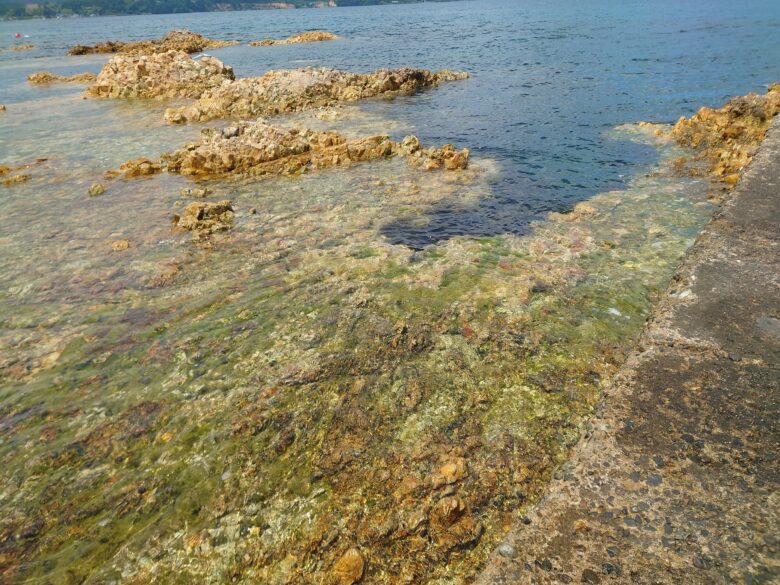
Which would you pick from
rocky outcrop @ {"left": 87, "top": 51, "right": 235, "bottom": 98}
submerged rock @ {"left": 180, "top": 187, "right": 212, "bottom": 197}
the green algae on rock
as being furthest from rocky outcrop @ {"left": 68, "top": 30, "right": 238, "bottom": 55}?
the green algae on rock

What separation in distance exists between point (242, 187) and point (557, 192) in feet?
30.8

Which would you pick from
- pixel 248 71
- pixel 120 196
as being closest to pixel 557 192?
pixel 120 196

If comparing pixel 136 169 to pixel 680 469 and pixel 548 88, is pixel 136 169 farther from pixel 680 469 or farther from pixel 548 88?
pixel 548 88

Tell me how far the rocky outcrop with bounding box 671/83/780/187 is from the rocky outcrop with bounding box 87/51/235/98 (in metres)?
26.9

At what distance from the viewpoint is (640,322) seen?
22.7ft

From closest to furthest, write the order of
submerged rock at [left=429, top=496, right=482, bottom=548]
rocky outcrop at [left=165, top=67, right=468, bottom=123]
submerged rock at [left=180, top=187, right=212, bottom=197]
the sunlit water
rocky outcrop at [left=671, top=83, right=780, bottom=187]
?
submerged rock at [left=429, top=496, right=482, bottom=548] → the sunlit water → submerged rock at [left=180, top=187, right=212, bottom=197] → rocky outcrop at [left=671, top=83, right=780, bottom=187] → rocky outcrop at [left=165, top=67, right=468, bottom=123]

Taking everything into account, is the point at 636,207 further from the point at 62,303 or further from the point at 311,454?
the point at 62,303

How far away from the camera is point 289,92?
24.8 m

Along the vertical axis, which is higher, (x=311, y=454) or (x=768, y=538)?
(x=768, y=538)

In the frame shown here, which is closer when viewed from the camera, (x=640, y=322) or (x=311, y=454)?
(x=311, y=454)

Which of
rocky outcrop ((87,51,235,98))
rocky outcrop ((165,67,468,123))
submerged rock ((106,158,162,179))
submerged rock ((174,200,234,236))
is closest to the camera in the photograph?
submerged rock ((174,200,234,236))

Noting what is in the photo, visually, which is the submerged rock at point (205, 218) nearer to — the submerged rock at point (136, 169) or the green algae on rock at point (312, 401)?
the green algae on rock at point (312, 401)

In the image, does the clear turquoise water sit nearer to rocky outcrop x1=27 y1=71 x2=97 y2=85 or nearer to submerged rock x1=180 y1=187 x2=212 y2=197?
rocky outcrop x1=27 y1=71 x2=97 y2=85

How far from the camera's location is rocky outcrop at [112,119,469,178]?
14.8 meters
